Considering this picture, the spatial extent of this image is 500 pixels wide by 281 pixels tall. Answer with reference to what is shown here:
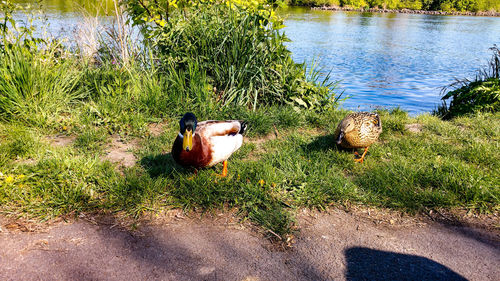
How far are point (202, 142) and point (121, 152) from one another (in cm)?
140

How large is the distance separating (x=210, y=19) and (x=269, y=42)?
107 centimetres

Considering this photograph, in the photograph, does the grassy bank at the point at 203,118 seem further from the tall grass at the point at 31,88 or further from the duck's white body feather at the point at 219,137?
the duck's white body feather at the point at 219,137

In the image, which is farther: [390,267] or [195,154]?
[195,154]

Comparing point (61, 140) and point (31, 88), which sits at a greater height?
point (31, 88)

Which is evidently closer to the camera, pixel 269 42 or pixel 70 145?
pixel 70 145

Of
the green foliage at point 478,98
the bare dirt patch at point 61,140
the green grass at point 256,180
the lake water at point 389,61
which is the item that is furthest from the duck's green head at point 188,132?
the green foliage at point 478,98

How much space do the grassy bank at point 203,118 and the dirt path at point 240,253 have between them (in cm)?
24

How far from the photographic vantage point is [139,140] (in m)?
4.34

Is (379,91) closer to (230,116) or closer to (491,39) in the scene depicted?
(230,116)

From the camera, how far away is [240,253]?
8.31ft

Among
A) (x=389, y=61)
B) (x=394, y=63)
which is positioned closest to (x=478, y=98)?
(x=394, y=63)

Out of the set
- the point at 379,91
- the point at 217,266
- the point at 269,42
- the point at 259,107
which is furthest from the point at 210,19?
the point at 379,91

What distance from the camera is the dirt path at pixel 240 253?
2.32 meters

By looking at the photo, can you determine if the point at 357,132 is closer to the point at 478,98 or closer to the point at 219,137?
the point at 219,137
